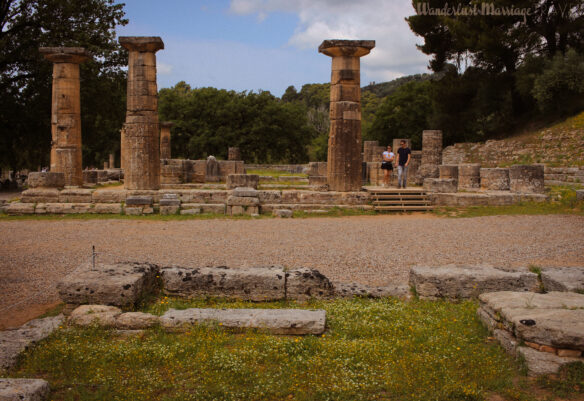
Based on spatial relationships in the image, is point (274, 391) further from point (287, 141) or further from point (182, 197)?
point (287, 141)

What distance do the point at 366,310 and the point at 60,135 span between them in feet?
55.3

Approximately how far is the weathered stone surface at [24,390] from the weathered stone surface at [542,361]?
146 inches

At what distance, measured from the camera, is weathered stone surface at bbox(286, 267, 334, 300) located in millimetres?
5840

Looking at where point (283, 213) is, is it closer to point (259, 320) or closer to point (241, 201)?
point (241, 201)

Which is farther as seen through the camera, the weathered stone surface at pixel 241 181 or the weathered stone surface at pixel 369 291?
the weathered stone surface at pixel 241 181

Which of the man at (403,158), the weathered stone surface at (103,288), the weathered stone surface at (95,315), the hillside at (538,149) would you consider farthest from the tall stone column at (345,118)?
the hillside at (538,149)

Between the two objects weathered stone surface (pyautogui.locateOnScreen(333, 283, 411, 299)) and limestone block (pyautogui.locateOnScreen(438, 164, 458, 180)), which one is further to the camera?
limestone block (pyautogui.locateOnScreen(438, 164, 458, 180))

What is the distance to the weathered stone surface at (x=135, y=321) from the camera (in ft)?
15.7

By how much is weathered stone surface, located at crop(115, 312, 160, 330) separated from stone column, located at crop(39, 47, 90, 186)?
50.0 ft

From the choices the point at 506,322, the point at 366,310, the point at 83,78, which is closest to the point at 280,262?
the point at 366,310

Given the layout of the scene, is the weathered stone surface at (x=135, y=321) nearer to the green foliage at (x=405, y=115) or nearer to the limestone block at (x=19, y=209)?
the limestone block at (x=19, y=209)

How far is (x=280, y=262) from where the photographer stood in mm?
7988

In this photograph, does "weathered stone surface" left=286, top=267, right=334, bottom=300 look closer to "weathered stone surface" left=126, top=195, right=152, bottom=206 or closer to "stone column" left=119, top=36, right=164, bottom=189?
"weathered stone surface" left=126, top=195, right=152, bottom=206

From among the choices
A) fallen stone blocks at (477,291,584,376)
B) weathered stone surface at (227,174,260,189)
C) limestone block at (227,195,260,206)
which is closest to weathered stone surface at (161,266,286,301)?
fallen stone blocks at (477,291,584,376)
